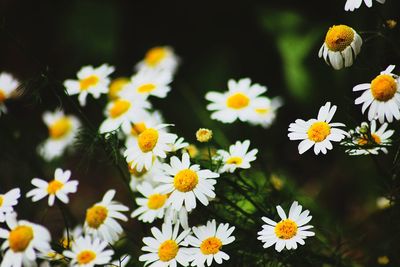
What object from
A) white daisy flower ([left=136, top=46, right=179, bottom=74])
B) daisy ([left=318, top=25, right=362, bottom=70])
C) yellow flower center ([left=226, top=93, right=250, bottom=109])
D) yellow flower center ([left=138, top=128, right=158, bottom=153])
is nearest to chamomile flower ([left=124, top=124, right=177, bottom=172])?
yellow flower center ([left=138, top=128, right=158, bottom=153])

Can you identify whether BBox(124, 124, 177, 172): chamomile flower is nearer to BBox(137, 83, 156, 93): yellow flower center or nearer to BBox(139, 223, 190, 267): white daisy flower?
BBox(139, 223, 190, 267): white daisy flower

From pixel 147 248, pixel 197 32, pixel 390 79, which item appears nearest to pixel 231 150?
pixel 147 248

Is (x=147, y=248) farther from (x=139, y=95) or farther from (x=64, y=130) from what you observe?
(x=64, y=130)

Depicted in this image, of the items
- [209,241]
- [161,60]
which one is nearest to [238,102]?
[209,241]

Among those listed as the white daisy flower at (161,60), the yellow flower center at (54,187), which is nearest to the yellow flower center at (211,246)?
the yellow flower center at (54,187)

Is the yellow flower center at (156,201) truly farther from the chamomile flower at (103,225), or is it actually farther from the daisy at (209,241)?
the daisy at (209,241)

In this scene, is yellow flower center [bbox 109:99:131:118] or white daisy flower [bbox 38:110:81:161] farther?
white daisy flower [bbox 38:110:81:161]
